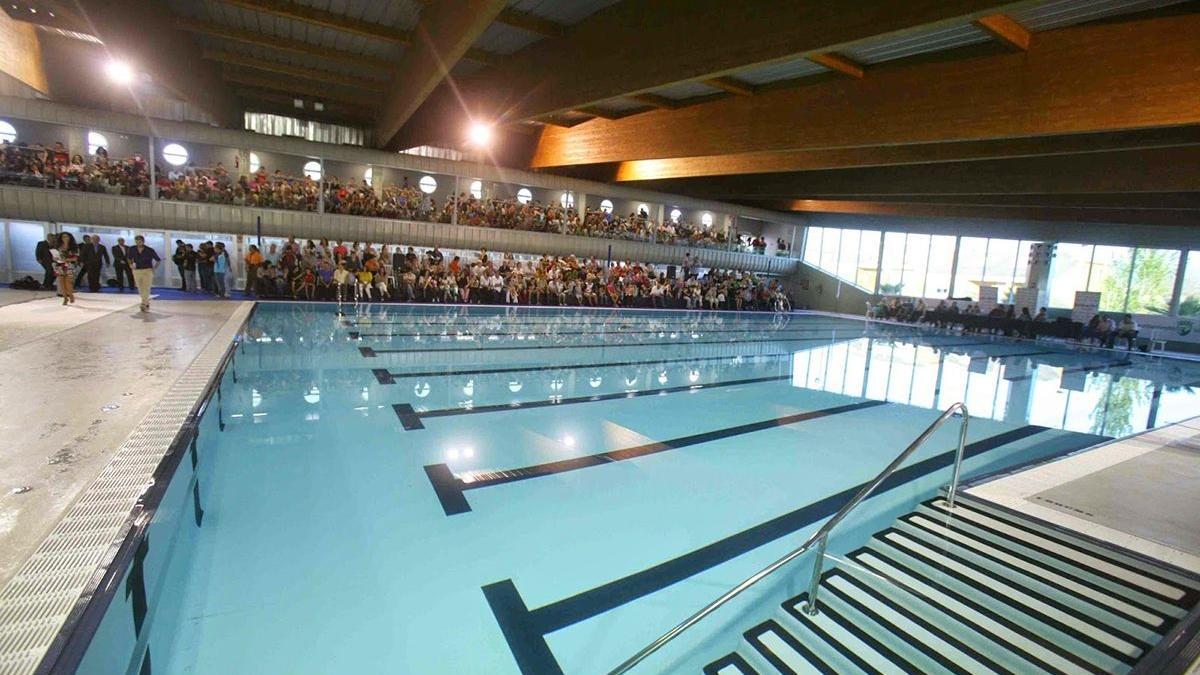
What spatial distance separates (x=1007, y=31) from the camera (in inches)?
199

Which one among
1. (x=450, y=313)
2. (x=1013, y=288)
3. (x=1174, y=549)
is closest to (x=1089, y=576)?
(x=1174, y=549)

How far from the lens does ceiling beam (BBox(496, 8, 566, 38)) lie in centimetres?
584

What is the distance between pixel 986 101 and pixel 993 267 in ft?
65.6

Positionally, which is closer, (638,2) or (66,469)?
(66,469)

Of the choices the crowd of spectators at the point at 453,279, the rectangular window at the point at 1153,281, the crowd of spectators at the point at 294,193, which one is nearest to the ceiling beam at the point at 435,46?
the crowd of spectators at the point at 453,279

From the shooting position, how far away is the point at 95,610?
1560mm

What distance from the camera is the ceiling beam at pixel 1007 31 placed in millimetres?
4863

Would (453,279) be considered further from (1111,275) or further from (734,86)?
(1111,275)

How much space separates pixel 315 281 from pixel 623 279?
9240mm

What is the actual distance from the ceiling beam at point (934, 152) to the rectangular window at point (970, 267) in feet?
49.5

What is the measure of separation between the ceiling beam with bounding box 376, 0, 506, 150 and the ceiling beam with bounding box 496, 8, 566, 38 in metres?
0.54

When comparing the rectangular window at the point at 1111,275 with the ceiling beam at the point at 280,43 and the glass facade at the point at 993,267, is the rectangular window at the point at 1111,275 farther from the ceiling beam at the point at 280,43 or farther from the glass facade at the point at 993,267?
the ceiling beam at the point at 280,43

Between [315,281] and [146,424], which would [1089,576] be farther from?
[315,281]

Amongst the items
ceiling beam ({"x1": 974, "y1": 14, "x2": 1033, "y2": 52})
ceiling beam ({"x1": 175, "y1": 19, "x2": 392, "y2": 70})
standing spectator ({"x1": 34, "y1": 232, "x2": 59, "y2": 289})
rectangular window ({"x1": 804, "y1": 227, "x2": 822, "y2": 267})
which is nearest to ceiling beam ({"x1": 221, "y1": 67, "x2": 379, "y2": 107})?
ceiling beam ({"x1": 175, "y1": 19, "x2": 392, "y2": 70})
